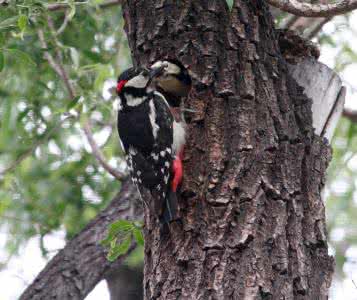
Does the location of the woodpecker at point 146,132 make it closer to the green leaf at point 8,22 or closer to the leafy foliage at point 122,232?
the leafy foliage at point 122,232

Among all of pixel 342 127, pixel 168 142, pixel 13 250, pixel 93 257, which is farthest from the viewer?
pixel 342 127

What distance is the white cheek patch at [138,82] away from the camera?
353 centimetres

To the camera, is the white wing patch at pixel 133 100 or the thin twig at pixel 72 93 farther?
the thin twig at pixel 72 93

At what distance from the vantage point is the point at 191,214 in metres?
2.99

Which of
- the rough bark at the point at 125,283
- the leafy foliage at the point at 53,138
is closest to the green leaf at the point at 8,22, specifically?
the leafy foliage at the point at 53,138

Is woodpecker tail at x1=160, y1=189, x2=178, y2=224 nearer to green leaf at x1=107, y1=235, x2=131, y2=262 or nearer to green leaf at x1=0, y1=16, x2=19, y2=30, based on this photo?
green leaf at x1=107, y1=235, x2=131, y2=262

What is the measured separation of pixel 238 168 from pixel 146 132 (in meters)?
0.66

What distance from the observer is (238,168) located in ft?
9.75

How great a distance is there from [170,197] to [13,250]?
266 cm

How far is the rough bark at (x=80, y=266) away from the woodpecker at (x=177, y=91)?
4.41 feet

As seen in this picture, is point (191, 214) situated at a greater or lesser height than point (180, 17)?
lesser

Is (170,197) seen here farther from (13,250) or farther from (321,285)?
(13,250)

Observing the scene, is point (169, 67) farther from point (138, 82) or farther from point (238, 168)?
point (238, 168)

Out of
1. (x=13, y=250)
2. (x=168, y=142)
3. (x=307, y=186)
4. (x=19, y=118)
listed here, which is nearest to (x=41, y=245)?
(x=13, y=250)
